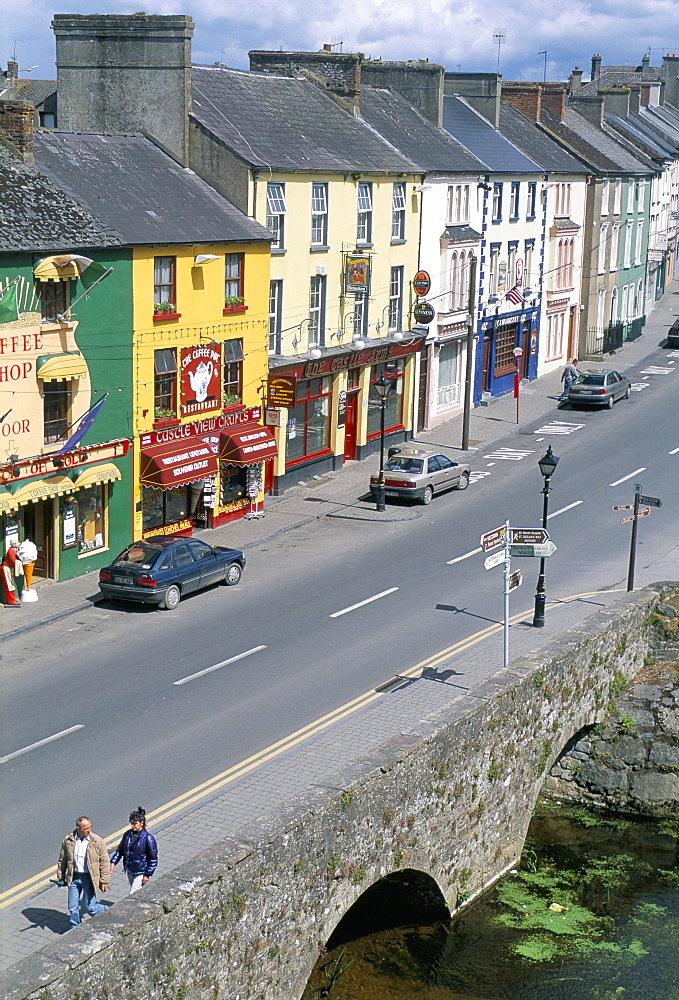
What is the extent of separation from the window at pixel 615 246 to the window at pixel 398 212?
26.5 meters

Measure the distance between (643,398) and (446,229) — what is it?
531 inches

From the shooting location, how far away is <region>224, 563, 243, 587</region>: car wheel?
107ft

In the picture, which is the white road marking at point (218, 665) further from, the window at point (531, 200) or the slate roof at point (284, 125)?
the window at point (531, 200)

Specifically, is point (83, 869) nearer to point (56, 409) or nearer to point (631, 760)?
point (631, 760)

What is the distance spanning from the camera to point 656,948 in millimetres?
21484

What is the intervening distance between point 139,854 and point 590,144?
197ft

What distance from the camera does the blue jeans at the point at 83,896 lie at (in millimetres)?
16516

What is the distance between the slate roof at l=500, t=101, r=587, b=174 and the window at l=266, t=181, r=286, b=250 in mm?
23432

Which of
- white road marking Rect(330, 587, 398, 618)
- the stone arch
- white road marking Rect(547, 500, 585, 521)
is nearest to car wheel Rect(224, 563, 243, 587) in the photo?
white road marking Rect(330, 587, 398, 618)

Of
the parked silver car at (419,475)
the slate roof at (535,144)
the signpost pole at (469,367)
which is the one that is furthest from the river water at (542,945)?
the slate roof at (535,144)

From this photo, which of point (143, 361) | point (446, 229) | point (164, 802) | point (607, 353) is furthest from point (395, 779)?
point (607, 353)

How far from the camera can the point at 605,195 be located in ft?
224

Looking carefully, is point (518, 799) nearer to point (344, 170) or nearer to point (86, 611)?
point (86, 611)

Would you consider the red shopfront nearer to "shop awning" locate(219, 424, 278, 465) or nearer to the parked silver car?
"shop awning" locate(219, 424, 278, 465)
